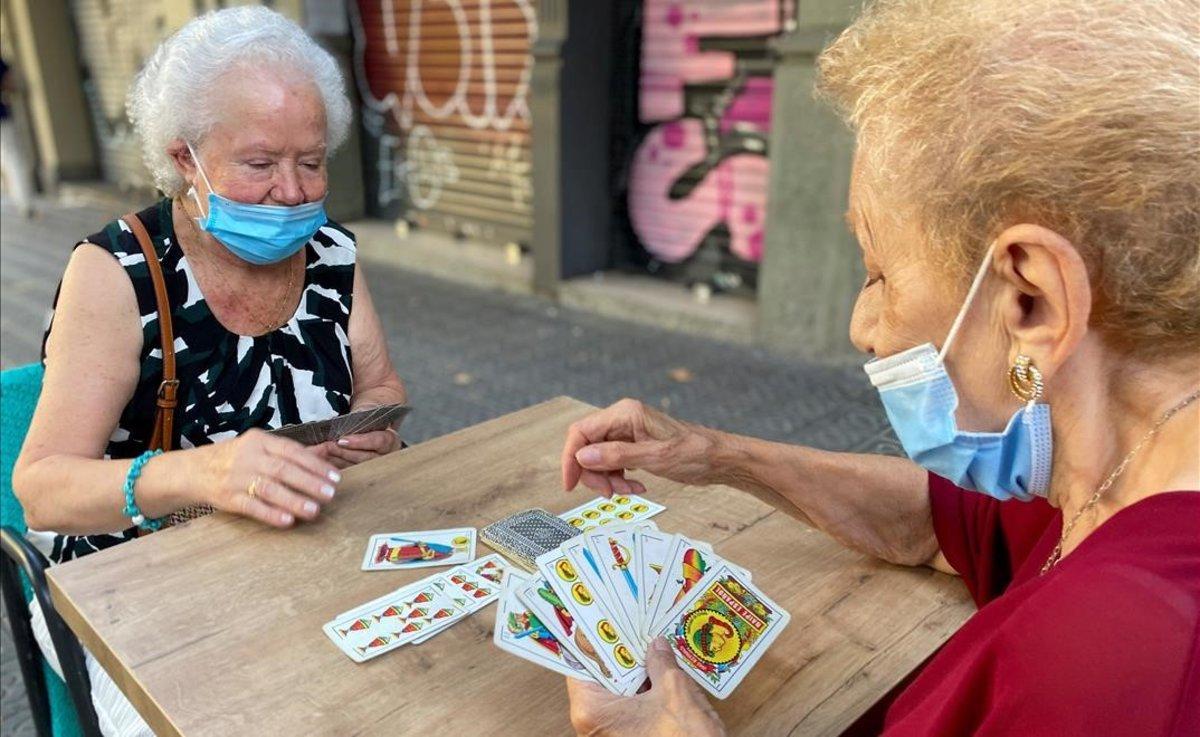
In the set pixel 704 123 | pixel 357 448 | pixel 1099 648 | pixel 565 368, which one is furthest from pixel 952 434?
pixel 704 123

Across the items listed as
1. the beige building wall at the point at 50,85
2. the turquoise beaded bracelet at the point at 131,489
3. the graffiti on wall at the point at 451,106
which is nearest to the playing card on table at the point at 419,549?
the turquoise beaded bracelet at the point at 131,489

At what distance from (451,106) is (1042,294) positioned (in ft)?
24.5

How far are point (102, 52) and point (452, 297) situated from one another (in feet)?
28.6

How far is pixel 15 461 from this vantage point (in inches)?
72.0

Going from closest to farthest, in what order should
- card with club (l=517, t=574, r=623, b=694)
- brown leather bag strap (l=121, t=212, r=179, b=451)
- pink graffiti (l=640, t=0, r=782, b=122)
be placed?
card with club (l=517, t=574, r=623, b=694)
brown leather bag strap (l=121, t=212, r=179, b=451)
pink graffiti (l=640, t=0, r=782, b=122)

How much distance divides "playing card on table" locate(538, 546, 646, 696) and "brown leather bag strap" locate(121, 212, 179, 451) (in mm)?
1078

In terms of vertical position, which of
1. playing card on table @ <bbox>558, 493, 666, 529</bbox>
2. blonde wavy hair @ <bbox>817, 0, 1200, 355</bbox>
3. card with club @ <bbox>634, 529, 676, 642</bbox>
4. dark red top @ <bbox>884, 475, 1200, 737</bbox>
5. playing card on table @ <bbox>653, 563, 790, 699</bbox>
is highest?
blonde wavy hair @ <bbox>817, 0, 1200, 355</bbox>

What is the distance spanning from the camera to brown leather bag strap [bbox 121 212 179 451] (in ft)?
5.91

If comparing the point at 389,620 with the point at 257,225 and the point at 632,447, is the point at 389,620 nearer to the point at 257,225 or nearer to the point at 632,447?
the point at 632,447

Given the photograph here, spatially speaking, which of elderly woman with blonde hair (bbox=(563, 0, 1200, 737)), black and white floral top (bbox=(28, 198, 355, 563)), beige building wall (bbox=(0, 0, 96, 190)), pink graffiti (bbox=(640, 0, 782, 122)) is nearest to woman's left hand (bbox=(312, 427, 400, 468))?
black and white floral top (bbox=(28, 198, 355, 563))

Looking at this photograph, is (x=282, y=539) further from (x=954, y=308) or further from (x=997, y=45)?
(x=997, y=45)

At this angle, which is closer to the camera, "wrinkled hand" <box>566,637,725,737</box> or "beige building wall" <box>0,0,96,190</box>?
"wrinkled hand" <box>566,637,725,737</box>

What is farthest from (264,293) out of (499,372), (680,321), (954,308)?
(680,321)

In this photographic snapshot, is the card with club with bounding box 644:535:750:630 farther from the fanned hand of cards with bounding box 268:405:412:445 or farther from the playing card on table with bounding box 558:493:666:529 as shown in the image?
the fanned hand of cards with bounding box 268:405:412:445
